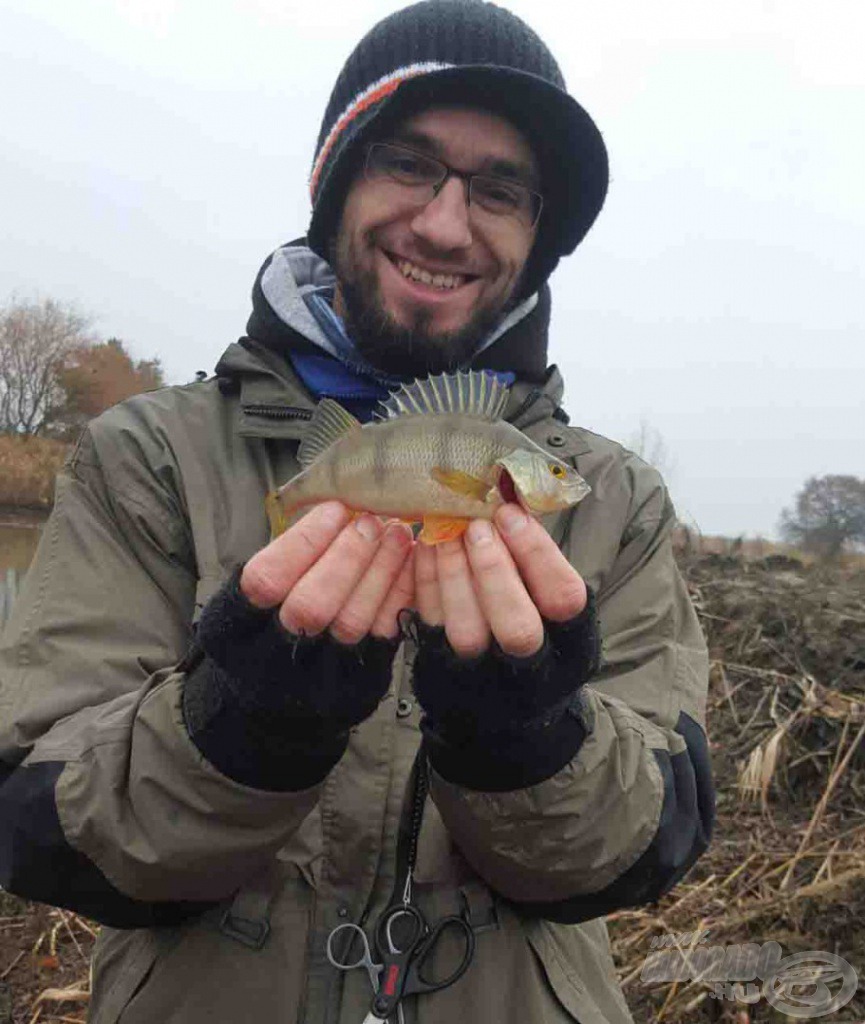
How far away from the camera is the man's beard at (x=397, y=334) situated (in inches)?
110

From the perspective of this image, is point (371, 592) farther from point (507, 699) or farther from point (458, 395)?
point (458, 395)

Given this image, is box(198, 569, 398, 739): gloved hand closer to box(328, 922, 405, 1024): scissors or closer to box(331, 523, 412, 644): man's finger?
box(331, 523, 412, 644): man's finger

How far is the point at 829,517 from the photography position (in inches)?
936

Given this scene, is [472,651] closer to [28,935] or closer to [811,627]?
[28,935]

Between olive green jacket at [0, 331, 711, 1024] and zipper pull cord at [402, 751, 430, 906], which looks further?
zipper pull cord at [402, 751, 430, 906]

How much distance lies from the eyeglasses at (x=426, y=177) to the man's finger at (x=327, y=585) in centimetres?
149

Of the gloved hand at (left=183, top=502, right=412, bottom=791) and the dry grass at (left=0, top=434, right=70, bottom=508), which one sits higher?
the gloved hand at (left=183, top=502, right=412, bottom=791)

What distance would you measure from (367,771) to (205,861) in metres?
0.46

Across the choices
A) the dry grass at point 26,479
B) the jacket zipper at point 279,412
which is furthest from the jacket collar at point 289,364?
the dry grass at point 26,479

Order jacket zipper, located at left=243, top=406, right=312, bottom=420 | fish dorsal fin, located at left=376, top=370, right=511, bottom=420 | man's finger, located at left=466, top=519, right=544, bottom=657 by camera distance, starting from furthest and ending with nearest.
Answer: jacket zipper, located at left=243, top=406, right=312, bottom=420 → fish dorsal fin, located at left=376, top=370, right=511, bottom=420 → man's finger, located at left=466, top=519, right=544, bottom=657

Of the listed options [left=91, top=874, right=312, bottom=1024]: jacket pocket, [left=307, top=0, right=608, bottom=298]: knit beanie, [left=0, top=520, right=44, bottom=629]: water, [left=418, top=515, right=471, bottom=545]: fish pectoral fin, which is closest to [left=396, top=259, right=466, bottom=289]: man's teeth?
[left=307, top=0, right=608, bottom=298]: knit beanie

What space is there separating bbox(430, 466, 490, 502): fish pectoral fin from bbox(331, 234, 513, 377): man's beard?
780 millimetres

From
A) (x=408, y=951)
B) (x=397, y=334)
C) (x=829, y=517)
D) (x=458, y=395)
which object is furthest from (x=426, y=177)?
(x=829, y=517)

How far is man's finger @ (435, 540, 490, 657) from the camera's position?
1.76 metres
